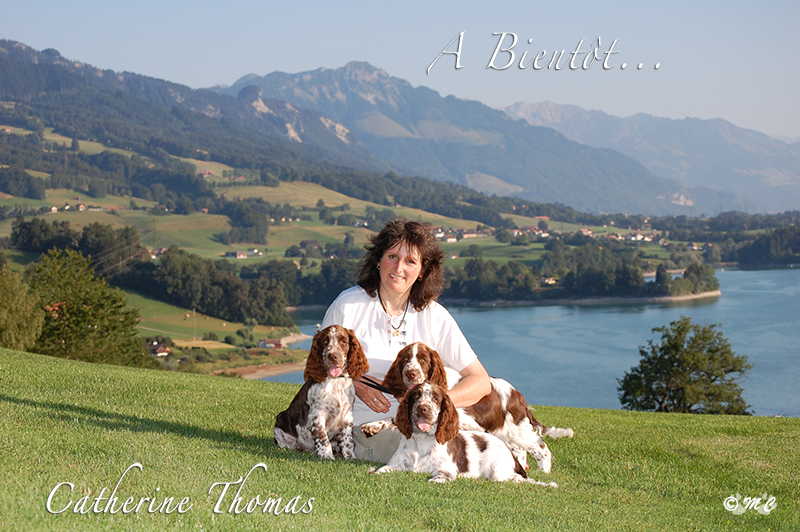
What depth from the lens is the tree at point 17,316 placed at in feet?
81.4

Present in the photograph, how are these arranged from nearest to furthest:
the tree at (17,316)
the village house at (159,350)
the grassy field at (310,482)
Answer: the grassy field at (310,482) → the tree at (17,316) → the village house at (159,350)

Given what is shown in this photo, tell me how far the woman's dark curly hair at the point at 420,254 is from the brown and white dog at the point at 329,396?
27.7 inches

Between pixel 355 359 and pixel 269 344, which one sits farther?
pixel 269 344

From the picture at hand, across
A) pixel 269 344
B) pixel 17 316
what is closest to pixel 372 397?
pixel 17 316

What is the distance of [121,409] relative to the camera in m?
7.55

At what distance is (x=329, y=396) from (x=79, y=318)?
94.5 feet

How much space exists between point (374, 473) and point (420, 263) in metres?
1.70

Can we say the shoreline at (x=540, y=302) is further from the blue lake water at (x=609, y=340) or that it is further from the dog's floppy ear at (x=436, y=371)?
the dog's floppy ear at (x=436, y=371)

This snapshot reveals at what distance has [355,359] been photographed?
5.14 m

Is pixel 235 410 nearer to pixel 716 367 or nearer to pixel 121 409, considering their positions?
pixel 121 409

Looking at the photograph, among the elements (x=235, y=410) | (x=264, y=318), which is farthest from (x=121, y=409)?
(x=264, y=318)

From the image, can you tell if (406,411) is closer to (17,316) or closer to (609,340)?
(17,316)

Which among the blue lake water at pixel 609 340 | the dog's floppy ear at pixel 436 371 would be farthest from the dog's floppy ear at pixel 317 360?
the blue lake water at pixel 609 340

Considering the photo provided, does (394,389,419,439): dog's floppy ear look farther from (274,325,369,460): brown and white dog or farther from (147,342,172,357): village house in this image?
(147,342,172,357): village house
